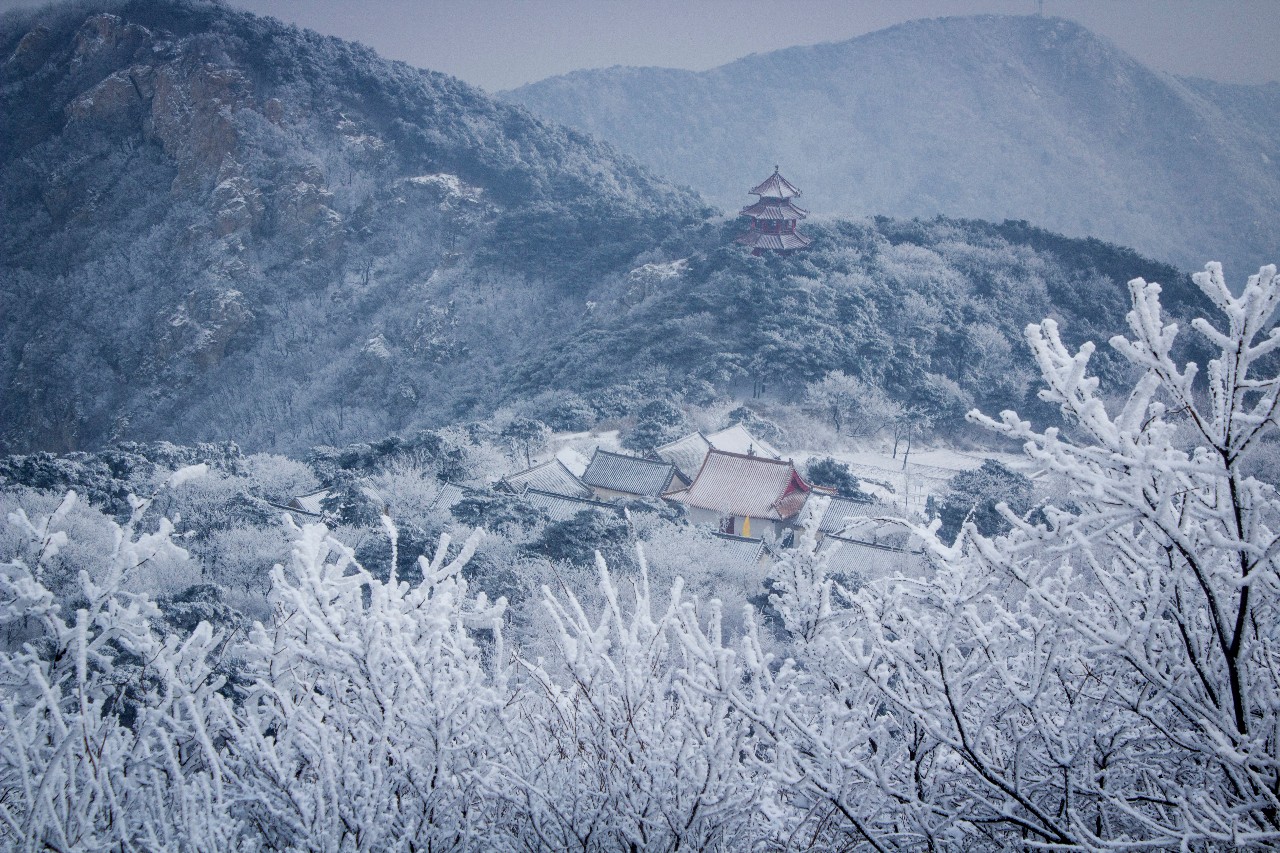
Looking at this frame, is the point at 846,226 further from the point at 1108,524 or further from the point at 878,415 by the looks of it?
the point at 1108,524

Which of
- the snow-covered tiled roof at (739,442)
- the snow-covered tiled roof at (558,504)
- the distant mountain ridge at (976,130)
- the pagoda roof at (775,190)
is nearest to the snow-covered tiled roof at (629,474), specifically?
the snow-covered tiled roof at (558,504)

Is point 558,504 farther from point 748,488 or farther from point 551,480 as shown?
point 748,488

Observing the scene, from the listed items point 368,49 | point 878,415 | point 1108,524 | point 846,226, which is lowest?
point 878,415

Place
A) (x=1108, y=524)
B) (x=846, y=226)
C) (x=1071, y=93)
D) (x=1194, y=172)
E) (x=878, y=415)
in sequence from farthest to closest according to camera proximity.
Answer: (x=1071, y=93)
(x=1194, y=172)
(x=846, y=226)
(x=878, y=415)
(x=1108, y=524)

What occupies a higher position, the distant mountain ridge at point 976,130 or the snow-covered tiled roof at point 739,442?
the distant mountain ridge at point 976,130

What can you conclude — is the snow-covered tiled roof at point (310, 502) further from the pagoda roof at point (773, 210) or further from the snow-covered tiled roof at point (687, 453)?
the pagoda roof at point (773, 210)

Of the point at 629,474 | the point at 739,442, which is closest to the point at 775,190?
the point at 739,442

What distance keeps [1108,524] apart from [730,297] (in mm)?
23736

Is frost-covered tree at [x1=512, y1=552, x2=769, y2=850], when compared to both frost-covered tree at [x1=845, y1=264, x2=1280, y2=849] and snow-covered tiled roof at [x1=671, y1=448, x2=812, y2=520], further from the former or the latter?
snow-covered tiled roof at [x1=671, y1=448, x2=812, y2=520]

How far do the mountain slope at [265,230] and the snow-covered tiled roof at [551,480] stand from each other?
32.0ft

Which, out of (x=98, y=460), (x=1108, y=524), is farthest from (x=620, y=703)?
(x=98, y=460)

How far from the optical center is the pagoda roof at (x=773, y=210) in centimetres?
2675

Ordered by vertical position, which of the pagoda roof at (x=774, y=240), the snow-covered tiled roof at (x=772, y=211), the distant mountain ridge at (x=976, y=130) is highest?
the distant mountain ridge at (x=976, y=130)

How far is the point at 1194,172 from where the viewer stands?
4997 cm
